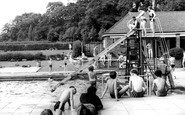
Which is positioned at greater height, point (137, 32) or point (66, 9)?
point (66, 9)

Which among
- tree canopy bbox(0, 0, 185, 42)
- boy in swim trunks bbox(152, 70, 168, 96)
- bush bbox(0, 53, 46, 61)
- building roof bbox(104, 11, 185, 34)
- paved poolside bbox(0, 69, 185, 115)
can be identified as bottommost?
paved poolside bbox(0, 69, 185, 115)

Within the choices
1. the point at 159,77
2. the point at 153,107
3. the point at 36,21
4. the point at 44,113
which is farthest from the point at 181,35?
the point at 36,21

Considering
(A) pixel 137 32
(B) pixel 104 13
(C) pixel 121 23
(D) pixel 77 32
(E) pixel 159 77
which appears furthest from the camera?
(D) pixel 77 32

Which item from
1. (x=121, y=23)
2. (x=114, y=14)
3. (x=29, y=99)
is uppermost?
(x=114, y=14)

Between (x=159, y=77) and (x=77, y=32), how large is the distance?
57243 millimetres

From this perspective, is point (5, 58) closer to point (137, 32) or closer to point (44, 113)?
point (137, 32)

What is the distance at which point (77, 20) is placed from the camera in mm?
77875

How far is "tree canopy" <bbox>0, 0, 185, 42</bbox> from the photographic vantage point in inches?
2338

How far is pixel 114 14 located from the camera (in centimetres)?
6234

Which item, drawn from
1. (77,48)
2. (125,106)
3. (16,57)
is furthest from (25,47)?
(125,106)

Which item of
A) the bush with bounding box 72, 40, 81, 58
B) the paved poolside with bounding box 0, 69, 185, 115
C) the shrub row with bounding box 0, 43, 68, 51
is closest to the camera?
the paved poolside with bounding box 0, 69, 185, 115

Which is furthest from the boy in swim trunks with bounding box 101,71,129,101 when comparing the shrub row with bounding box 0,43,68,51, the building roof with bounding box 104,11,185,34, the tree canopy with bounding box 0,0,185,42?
the shrub row with bounding box 0,43,68,51

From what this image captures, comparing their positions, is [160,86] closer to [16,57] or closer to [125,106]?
[125,106]

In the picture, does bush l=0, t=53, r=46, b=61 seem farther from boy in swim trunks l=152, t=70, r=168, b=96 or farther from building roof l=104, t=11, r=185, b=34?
boy in swim trunks l=152, t=70, r=168, b=96
